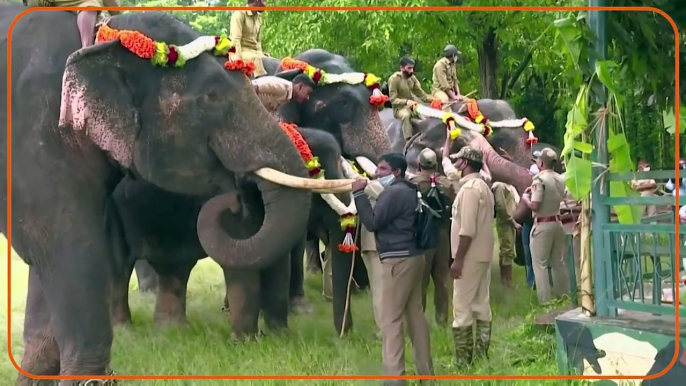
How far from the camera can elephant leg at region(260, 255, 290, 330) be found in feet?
21.3

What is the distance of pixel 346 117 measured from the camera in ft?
24.5

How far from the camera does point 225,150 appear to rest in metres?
5.15

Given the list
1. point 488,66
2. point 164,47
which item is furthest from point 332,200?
point 488,66

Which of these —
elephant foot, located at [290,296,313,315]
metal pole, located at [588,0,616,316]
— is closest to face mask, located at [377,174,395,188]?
metal pole, located at [588,0,616,316]

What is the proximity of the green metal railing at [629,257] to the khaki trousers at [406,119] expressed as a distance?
416 cm

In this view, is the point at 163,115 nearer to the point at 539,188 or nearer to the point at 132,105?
the point at 132,105

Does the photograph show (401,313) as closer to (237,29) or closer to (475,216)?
(475,216)

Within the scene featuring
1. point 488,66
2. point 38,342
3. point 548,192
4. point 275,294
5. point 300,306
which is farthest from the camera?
point 488,66

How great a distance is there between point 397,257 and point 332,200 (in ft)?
5.64

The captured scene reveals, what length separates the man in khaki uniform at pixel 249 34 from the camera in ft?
23.7

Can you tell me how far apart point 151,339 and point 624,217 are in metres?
3.76

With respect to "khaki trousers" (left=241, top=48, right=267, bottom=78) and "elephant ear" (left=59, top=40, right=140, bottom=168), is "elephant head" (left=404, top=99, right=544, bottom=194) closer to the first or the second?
"khaki trousers" (left=241, top=48, right=267, bottom=78)

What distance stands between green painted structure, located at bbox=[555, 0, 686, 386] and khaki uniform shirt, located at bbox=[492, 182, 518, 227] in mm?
3149

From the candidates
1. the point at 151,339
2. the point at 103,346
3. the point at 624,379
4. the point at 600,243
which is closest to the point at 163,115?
the point at 103,346
